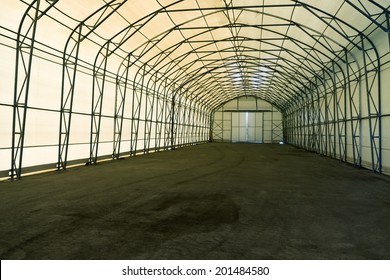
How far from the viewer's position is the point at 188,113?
48.8m

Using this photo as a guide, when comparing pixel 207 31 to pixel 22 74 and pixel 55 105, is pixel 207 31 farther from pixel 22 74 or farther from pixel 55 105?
pixel 22 74

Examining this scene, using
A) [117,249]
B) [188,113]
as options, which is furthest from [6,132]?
[188,113]

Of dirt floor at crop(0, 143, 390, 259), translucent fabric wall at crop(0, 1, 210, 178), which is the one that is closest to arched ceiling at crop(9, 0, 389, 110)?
translucent fabric wall at crop(0, 1, 210, 178)

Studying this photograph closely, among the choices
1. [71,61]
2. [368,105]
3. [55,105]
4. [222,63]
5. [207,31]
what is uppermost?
[222,63]

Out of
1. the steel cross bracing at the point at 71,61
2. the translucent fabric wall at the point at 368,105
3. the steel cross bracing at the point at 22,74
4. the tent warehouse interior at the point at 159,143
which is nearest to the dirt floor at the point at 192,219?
the tent warehouse interior at the point at 159,143

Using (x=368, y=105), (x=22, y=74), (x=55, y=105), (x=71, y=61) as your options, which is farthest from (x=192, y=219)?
(x=368, y=105)

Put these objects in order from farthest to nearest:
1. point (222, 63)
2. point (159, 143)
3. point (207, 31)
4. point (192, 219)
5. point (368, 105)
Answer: point (222, 63), point (159, 143), point (207, 31), point (368, 105), point (192, 219)

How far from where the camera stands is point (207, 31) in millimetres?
23875

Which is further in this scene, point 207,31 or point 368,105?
point 207,31

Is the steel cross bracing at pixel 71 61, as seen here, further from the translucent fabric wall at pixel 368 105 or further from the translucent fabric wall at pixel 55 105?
the translucent fabric wall at pixel 368 105

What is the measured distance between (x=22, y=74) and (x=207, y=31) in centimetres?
1444

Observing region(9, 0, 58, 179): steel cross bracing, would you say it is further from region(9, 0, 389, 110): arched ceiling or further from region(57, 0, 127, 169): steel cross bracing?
region(57, 0, 127, 169): steel cross bracing

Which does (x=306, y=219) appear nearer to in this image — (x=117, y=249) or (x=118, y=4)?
(x=117, y=249)

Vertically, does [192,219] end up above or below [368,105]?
below
